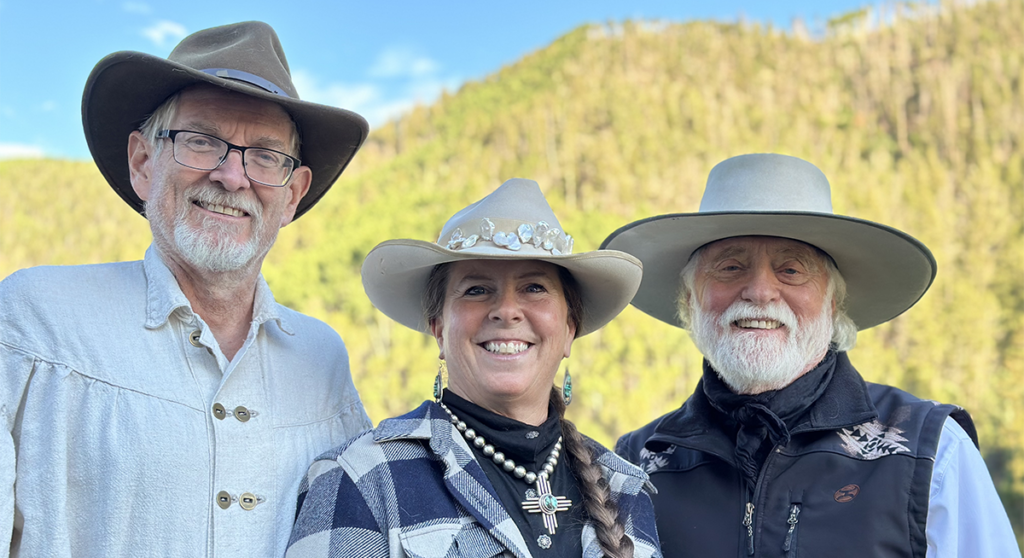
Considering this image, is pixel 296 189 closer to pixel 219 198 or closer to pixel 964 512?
pixel 219 198

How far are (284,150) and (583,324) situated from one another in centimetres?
112

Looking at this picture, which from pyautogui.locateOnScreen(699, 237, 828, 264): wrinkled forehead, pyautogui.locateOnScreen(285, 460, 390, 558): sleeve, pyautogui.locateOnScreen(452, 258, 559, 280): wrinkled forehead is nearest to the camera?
pyautogui.locateOnScreen(285, 460, 390, 558): sleeve

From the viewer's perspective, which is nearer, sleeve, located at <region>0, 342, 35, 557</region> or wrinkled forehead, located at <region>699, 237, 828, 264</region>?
sleeve, located at <region>0, 342, 35, 557</region>

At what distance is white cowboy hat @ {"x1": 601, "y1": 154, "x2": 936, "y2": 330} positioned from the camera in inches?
107

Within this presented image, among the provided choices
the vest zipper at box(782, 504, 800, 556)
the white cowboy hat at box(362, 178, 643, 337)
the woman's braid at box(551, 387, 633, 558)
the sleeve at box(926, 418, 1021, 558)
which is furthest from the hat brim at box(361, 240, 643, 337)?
the sleeve at box(926, 418, 1021, 558)

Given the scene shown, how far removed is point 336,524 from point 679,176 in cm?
3566

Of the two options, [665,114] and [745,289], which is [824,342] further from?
[665,114]

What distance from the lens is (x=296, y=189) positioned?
2.62 meters

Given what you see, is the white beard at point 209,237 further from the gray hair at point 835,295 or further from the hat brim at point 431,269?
the gray hair at point 835,295

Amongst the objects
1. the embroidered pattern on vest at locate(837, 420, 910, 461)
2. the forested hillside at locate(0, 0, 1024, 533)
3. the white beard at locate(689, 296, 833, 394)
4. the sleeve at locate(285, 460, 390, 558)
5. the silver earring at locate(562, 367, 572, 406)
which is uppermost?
the forested hillside at locate(0, 0, 1024, 533)

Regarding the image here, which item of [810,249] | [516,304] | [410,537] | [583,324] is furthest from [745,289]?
[410,537]

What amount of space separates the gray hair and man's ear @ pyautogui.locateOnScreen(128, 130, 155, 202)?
195 centimetres

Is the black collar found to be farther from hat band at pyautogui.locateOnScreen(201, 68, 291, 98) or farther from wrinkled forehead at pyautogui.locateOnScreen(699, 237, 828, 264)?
hat band at pyautogui.locateOnScreen(201, 68, 291, 98)

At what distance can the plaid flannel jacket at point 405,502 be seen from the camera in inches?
75.7
